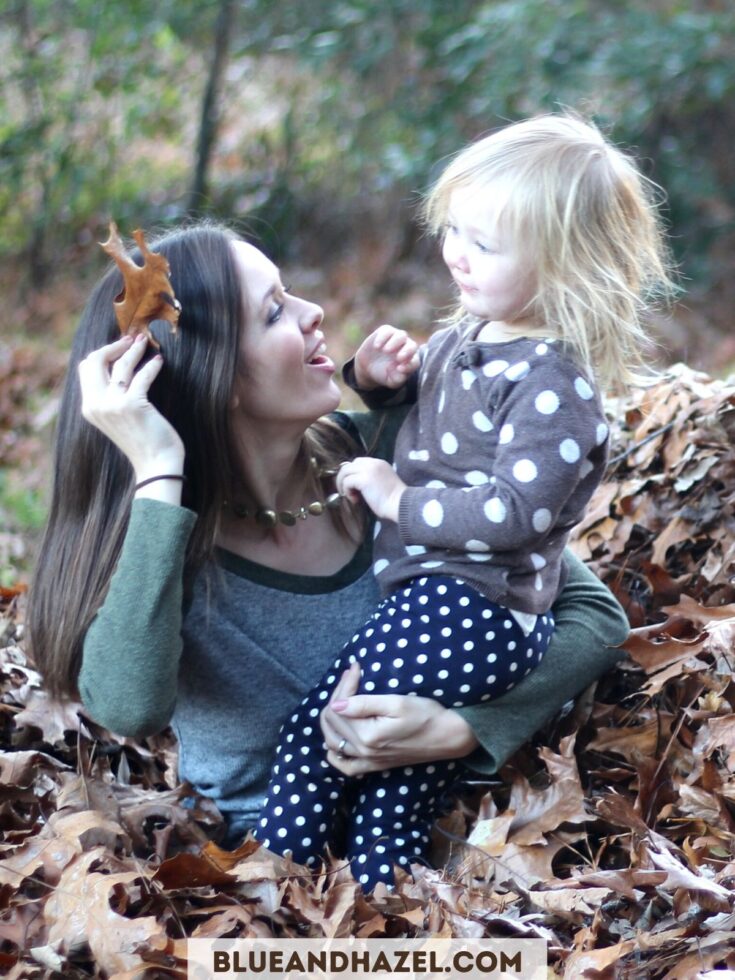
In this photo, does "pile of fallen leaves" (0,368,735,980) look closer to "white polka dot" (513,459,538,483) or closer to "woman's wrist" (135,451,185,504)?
"white polka dot" (513,459,538,483)

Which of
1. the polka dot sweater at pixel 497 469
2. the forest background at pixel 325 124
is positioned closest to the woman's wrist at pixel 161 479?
the polka dot sweater at pixel 497 469

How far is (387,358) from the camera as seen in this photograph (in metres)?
2.92

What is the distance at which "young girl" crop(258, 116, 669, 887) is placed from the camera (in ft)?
8.20

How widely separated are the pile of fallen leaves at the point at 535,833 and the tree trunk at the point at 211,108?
6.51 m

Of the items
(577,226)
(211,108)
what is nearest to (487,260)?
(577,226)

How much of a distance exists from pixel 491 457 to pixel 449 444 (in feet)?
0.42

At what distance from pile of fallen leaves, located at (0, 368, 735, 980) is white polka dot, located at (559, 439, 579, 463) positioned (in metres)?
0.62

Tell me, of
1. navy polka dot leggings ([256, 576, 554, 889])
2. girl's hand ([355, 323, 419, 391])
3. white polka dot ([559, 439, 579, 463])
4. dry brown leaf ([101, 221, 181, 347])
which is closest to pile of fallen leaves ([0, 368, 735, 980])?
navy polka dot leggings ([256, 576, 554, 889])

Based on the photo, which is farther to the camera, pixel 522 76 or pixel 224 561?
pixel 522 76

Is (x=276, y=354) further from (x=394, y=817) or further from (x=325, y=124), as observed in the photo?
(x=325, y=124)

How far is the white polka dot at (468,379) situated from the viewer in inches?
104

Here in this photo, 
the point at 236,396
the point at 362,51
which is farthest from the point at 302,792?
the point at 362,51

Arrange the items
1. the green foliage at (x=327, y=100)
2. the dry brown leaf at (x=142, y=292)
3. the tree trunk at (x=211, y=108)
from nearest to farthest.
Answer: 1. the dry brown leaf at (x=142, y=292)
2. the green foliage at (x=327, y=100)
3. the tree trunk at (x=211, y=108)

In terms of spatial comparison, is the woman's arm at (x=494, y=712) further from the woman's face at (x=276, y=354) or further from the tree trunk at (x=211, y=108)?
the tree trunk at (x=211, y=108)
